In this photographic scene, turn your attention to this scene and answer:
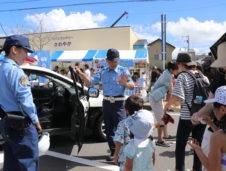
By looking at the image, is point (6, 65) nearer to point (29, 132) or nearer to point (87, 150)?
point (29, 132)

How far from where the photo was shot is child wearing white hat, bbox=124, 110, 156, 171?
2475mm

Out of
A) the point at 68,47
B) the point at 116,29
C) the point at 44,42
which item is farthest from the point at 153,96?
the point at 44,42

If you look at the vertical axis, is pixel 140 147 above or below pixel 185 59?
below

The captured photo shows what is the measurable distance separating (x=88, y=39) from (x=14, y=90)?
25885 millimetres

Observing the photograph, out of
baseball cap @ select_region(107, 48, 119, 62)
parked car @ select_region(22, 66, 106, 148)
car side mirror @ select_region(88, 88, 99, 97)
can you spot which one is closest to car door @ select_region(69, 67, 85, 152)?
parked car @ select_region(22, 66, 106, 148)

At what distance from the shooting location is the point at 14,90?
2447 millimetres

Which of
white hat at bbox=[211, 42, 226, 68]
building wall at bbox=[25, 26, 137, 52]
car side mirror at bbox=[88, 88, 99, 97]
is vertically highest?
building wall at bbox=[25, 26, 137, 52]

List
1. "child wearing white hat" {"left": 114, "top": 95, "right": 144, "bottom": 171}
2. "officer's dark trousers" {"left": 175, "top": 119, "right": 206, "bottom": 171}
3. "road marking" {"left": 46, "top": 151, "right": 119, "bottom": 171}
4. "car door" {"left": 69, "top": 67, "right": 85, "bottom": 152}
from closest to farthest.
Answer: "child wearing white hat" {"left": 114, "top": 95, "right": 144, "bottom": 171}, "officer's dark trousers" {"left": 175, "top": 119, "right": 206, "bottom": 171}, "car door" {"left": 69, "top": 67, "right": 85, "bottom": 152}, "road marking" {"left": 46, "top": 151, "right": 119, "bottom": 171}

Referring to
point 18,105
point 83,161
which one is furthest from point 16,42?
point 83,161

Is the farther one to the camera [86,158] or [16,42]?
[86,158]

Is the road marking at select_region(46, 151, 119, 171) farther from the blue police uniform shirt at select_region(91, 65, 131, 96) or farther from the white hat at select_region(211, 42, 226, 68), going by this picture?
the white hat at select_region(211, 42, 226, 68)

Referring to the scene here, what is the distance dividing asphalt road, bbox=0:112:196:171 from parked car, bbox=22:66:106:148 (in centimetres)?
39

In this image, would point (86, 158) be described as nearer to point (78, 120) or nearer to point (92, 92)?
point (78, 120)

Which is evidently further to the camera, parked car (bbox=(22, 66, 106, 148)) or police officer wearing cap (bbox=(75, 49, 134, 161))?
parked car (bbox=(22, 66, 106, 148))
